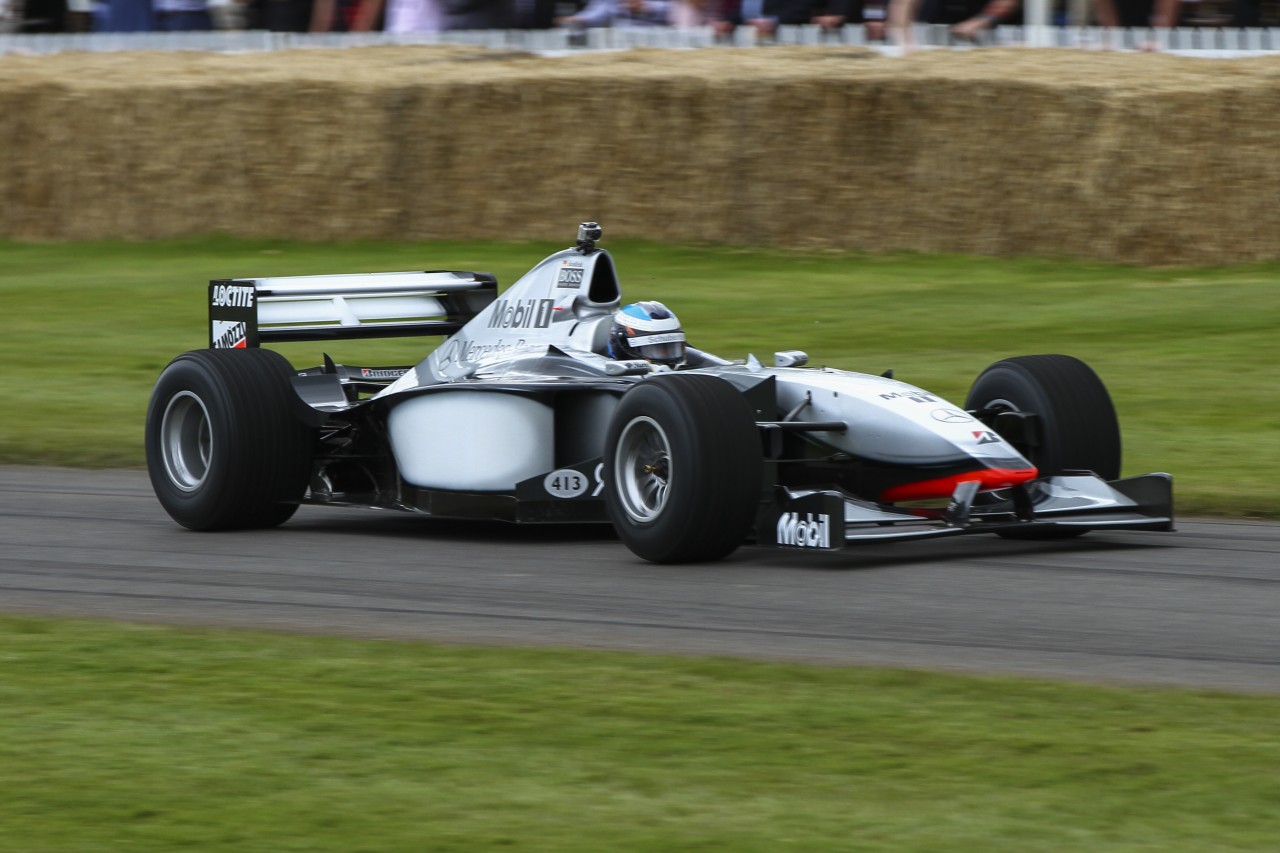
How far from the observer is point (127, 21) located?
968 inches

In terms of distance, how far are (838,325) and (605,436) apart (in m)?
7.85

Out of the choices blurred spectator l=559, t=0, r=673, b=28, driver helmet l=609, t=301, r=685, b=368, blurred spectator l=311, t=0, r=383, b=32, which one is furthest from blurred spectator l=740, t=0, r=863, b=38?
driver helmet l=609, t=301, r=685, b=368

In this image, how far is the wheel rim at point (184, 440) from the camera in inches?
387

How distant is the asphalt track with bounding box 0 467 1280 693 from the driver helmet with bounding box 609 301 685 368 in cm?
81

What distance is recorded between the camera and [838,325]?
642 inches

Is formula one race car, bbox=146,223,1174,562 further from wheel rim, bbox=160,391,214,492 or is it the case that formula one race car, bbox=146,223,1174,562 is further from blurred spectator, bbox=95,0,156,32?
blurred spectator, bbox=95,0,156,32

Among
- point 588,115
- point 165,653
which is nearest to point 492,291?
point 165,653

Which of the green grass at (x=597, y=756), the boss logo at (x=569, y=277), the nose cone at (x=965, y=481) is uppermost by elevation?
the boss logo at (x=569, y=277)

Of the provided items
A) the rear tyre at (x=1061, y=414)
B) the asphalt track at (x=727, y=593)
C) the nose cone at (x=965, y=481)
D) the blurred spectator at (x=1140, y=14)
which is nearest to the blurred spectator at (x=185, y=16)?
the blurred spectator at (x=1140, y=14)

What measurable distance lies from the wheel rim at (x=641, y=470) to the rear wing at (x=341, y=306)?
7.97ft

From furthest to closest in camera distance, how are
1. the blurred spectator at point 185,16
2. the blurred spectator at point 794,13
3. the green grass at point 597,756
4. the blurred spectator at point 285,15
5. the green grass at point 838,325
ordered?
1. the blurred spectator at point 185,16
2. the blurred spectator at point 285,15
3. the blurred spectator at point 794,13
4. the green grass at point 838,325
5. the green grass at point 597,756

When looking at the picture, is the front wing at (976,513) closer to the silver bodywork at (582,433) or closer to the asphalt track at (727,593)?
the silver bodywork at (582,433)

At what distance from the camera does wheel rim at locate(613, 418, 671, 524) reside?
822cm

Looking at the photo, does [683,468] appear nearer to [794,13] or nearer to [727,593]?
[727,593]
